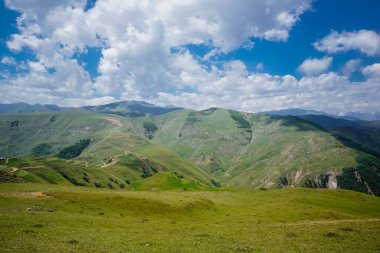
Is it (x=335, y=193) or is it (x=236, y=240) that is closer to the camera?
(x=236, y=240)

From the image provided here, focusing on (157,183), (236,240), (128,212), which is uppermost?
(236,240)

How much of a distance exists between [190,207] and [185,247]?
1908 inches

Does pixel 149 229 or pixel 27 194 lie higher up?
pixel 149 229

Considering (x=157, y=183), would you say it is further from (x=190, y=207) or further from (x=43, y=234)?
(x=43, y=234)

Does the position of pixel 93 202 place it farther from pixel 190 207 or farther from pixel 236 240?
pixel 236 240

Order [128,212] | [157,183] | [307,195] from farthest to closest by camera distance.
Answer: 1. [157,183]
2. [307,195]
3. [128,212]

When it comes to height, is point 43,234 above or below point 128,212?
above

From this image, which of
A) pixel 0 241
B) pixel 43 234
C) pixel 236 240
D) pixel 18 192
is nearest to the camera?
pixel 0 241

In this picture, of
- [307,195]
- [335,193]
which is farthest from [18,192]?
[335,193]

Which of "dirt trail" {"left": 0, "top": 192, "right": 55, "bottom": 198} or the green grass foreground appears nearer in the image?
Result: the green grass foreground

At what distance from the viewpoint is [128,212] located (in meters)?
69.3

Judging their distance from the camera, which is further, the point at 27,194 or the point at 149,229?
the point at 27,194

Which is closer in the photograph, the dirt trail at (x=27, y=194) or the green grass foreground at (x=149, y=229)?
the green grass foreground at (x=149, y=229)

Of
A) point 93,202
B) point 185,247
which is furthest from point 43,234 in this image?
point 93,202
